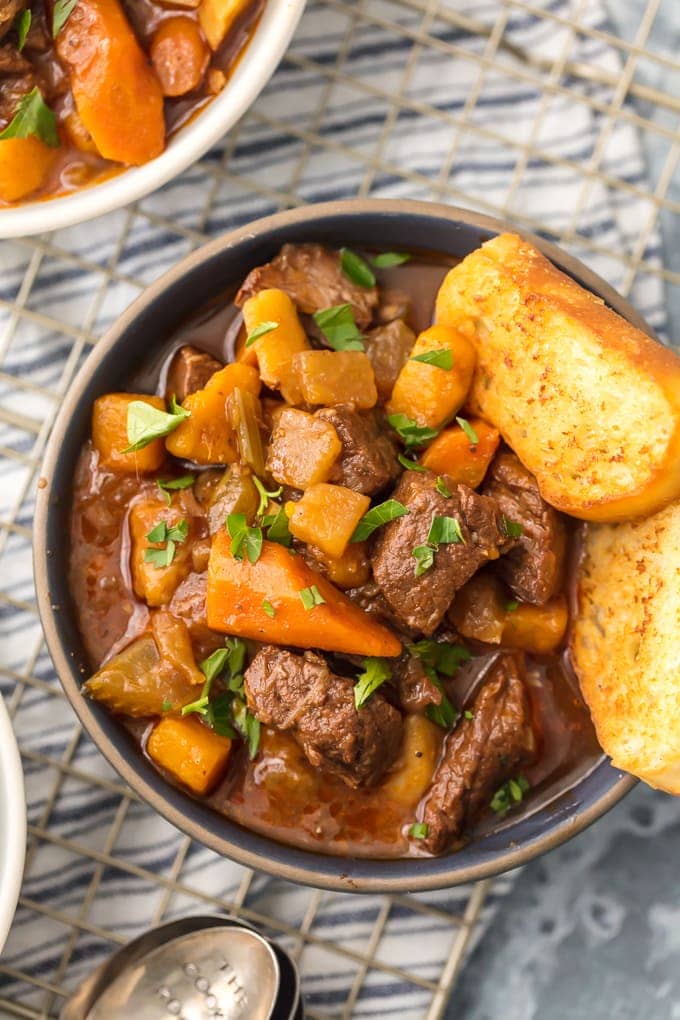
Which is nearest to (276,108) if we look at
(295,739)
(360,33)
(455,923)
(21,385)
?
(360,33)

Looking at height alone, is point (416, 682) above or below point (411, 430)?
below

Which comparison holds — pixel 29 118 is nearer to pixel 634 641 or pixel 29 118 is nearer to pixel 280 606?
pixel 280 606

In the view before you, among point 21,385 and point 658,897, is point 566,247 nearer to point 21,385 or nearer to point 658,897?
point 21,385

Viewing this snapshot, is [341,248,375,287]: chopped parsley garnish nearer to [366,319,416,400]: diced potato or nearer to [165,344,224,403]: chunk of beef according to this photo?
[366,319,416,400]: diced potato

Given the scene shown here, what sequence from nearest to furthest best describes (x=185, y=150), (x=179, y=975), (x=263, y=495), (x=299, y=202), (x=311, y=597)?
(x=311, y=597) < (x=263, y=495) < (x=185, y=150) < (x=179, y=975) < (x=299, y=202)

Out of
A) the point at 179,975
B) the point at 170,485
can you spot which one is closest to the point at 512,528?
the point at 170,485

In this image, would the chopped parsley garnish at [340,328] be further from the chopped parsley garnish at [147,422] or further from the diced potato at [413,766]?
the diced potato at [413,766]
